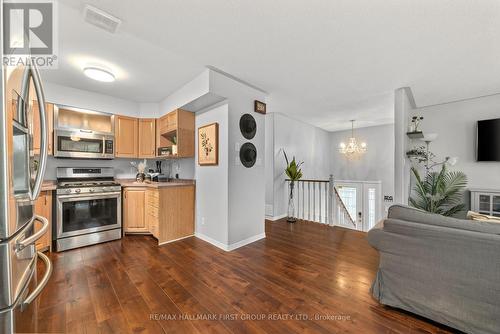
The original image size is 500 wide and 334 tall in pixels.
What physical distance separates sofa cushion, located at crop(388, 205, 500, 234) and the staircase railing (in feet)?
8.15

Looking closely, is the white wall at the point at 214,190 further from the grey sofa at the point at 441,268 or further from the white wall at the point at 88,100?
the grey sofa at the point at 441,268

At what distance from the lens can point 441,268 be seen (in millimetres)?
1470

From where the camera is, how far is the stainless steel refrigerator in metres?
0.73

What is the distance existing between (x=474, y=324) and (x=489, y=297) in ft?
0.73

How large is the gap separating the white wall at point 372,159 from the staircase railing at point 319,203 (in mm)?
2550

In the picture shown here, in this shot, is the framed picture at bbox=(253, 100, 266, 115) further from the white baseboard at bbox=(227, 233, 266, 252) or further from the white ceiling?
the white baseboard at bbox=(227, 233, 266, 252)

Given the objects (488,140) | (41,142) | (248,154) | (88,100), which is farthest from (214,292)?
(488,140)

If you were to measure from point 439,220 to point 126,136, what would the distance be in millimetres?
4561

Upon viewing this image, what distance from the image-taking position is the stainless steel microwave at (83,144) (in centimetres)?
309

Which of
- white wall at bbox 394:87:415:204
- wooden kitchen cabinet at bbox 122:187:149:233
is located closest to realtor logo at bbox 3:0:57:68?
wooden kitchen cabinet at bbox 122:187:149:233

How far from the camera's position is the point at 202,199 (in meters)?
3.33

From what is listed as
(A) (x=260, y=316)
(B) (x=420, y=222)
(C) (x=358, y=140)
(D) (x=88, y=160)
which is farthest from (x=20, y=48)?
(C) (x=358, y=140)

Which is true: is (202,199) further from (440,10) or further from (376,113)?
(376,113)

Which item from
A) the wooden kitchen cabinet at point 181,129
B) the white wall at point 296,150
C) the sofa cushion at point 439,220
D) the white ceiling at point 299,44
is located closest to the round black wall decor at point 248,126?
the white ceiling at point 299,44
